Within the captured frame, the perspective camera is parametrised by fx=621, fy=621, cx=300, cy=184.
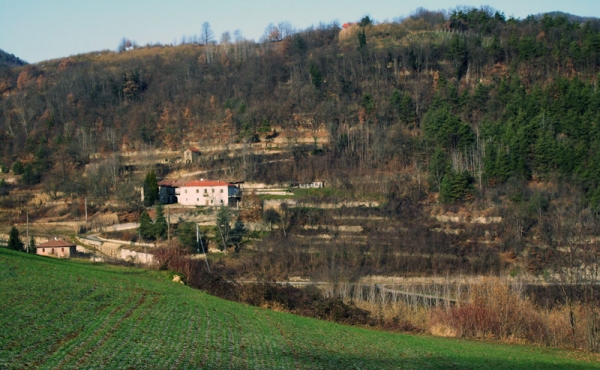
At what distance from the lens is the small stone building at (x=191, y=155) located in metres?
50.6

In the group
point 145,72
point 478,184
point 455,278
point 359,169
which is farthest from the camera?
point 145,72

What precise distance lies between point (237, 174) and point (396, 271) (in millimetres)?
18327

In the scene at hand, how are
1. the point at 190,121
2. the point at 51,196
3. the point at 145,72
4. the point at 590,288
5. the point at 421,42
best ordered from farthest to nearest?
the point at 145,72 → the point at 421,42 → the point at 190,121 → the point at 51,196 → the point at 590,288

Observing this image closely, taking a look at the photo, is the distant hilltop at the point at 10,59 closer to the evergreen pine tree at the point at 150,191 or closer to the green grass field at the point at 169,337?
the evergreen pine tree at the point at 150,191

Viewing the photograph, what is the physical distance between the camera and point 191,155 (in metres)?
50.7

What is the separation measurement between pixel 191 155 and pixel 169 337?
41569 mm

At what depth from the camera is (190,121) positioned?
5766 cm

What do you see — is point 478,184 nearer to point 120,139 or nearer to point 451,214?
point 451,214

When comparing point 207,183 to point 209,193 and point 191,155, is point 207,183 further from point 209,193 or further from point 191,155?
point 191,155

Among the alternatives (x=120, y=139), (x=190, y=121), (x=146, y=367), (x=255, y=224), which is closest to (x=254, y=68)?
(x=190, y=121)

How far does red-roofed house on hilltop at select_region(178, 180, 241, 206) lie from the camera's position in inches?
1655

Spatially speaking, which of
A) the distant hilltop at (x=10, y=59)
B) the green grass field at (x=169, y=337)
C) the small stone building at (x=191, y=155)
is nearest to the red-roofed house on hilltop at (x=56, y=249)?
the small stone building at (x=191, y=155)

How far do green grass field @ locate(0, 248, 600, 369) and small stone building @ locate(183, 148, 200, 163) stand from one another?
34378 mm

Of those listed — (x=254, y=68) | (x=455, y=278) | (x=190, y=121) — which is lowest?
(x=455, y=278)
